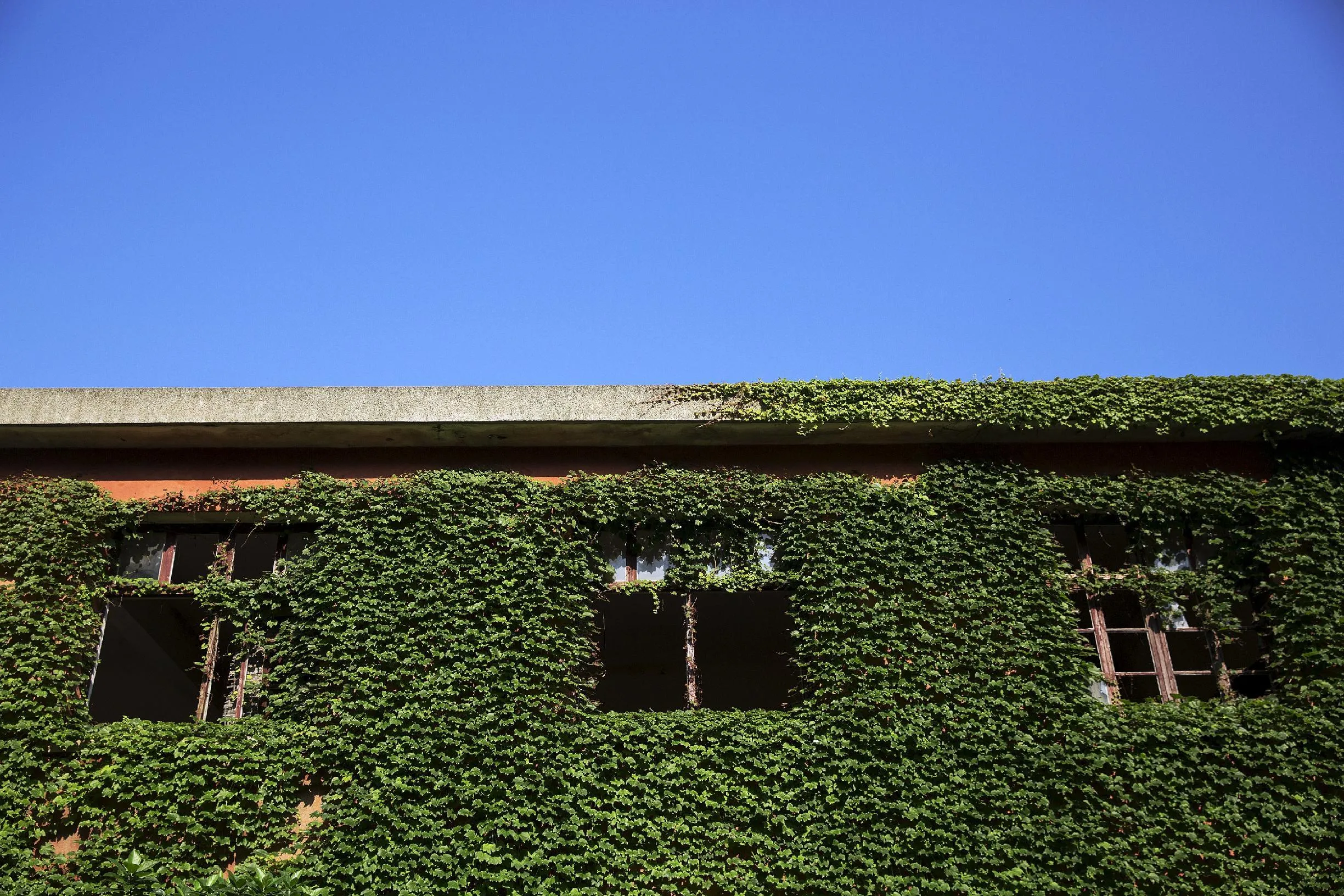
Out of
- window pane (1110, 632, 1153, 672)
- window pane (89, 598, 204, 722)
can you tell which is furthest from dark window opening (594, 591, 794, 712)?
window pane (89, 598, 204, 722)

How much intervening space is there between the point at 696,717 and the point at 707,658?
290 inches

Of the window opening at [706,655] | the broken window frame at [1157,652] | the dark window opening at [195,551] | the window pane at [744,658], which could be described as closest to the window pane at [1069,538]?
the broken window frame at [1157,652]

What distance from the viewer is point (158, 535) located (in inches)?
386

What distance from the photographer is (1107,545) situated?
1002 cm

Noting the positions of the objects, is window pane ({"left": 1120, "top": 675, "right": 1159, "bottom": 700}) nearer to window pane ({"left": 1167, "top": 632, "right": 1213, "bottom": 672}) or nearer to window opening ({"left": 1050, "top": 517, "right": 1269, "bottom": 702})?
window opening ({"left": 1050, "top": 517, "right": 1269, "bottom": 702})

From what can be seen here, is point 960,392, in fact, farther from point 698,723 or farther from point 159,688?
point 159,688

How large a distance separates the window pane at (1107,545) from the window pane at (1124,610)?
0.32 m

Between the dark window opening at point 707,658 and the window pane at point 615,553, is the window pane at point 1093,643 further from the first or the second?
the dark window opening at point 707,658

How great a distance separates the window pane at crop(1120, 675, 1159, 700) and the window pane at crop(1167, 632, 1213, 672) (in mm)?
248

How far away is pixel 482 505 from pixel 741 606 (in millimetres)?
6496

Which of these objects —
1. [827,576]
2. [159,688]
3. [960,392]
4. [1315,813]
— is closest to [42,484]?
[159,688]

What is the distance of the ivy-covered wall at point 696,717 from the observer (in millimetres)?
8289

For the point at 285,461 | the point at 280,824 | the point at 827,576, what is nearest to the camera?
the point at 280,824

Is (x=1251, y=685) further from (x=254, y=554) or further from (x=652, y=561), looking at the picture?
(x=254, y=554)
